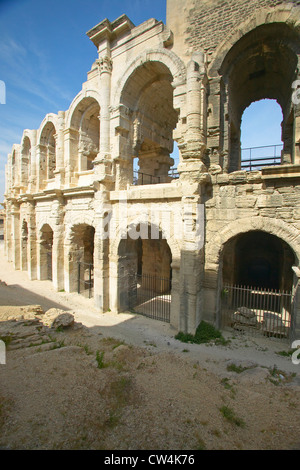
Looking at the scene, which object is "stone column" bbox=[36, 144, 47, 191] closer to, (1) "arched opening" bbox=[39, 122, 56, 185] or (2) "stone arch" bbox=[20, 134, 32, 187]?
(1) "arched opening" bbox=[39, 122, 56, 185]

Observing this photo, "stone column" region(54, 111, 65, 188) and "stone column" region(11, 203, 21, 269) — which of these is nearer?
"stone column" region(54, 111, 65, 188)

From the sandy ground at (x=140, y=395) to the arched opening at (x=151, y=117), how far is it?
763 cm

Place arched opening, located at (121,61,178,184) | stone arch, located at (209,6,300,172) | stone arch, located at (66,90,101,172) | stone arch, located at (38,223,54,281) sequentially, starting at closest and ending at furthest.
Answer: stone arch, located at (209,6,300,172), arched opening, located at (121,61,178,184), stone arch, located at (66,90,101,172), stone arch, located at (38,223,54,281)

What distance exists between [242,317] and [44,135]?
15.7 m

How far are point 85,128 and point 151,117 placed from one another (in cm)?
391

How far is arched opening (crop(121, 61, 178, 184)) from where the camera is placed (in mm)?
9312

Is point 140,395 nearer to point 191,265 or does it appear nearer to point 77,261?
point 191,265

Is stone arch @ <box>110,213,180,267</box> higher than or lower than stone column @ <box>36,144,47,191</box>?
lower

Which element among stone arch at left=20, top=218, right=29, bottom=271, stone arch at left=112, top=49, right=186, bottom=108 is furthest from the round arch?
stone arch at left=20, top=218, right=29, bottom=271

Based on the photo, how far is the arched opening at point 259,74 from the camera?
7309mm

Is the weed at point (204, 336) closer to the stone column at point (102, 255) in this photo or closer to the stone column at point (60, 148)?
the stone column at point (102, 255)

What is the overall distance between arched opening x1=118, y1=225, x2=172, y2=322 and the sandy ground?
3.17 meters

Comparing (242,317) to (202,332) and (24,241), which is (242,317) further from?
(24,241)

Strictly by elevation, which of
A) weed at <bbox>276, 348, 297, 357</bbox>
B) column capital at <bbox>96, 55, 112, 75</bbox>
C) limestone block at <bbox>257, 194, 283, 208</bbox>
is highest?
column capital at <bbox>96, 55, 112, 75</bbox>
